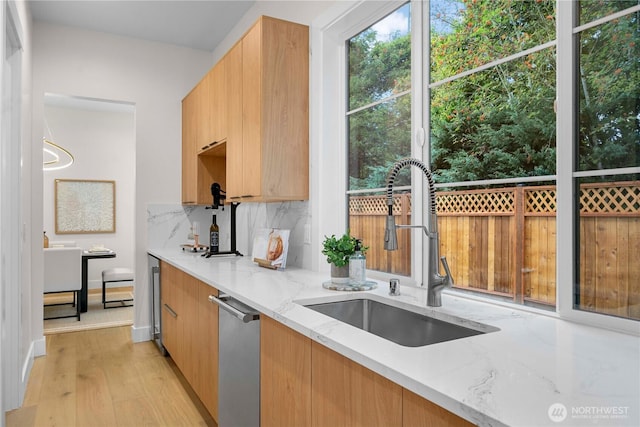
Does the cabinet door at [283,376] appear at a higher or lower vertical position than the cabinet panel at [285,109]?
lower

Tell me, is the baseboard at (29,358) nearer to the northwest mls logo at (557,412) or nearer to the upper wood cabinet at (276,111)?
the upper wood cabinet at (276,111)

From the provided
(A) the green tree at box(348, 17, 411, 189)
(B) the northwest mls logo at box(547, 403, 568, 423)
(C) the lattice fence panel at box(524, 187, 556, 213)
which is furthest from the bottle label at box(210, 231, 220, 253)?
(B) the northwest mls logo at box(547, 403, 568, 423)

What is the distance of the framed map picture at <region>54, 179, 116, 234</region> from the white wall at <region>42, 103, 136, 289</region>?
0.06 metres

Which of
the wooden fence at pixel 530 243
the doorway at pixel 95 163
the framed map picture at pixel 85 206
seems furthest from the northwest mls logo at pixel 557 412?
the framed map picture at pixel 85 206

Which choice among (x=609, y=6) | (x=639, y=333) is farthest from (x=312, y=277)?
(x=609, y=6)

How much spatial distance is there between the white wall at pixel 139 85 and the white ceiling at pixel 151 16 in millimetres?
141

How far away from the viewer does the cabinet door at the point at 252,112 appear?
A: 2.47 meters

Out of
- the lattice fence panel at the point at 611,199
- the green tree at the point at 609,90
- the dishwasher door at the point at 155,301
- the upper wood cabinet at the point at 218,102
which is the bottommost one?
the dishwasher door at the point at 155,301

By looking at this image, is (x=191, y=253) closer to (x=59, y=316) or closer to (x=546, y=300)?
(x=59, y=316)

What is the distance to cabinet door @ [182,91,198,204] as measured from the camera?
3.82m

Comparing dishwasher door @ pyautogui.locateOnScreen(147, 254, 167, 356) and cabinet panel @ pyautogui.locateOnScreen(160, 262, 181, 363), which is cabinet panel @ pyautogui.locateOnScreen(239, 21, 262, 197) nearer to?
cabinet panel @ pyautogui.locateOnScreen(160, 262, 181, 363)

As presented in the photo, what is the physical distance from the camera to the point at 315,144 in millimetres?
2543

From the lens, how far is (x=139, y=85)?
409 cm

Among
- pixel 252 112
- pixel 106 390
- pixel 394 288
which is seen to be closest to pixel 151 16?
pixel 252 112
